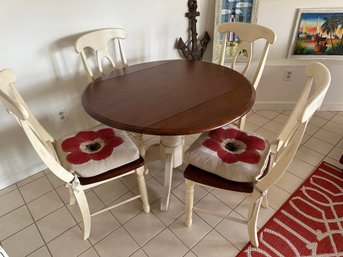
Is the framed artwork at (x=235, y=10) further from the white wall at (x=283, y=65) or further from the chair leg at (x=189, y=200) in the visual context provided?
the chair leg at (x=189, y=200)

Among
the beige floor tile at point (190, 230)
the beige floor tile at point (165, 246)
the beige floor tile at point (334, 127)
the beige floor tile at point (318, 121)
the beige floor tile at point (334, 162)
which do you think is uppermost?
the beige floor tile at point (318, 121)

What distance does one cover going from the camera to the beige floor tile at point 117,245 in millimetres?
1411

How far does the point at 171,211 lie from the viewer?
1636 millimetres

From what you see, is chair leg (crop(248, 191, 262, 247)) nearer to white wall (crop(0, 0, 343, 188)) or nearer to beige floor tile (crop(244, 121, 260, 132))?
beige floor tile (crop(244, 121, 260, 132))

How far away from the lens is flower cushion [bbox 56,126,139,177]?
1.29 m

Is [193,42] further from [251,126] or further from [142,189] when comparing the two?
[142,189]

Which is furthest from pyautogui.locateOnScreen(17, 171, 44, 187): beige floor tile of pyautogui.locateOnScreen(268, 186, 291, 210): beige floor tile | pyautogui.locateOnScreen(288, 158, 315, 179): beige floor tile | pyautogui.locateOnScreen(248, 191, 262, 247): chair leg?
pyautogui.locateOnScreen(288, 158, 315, 179): beige floor tile

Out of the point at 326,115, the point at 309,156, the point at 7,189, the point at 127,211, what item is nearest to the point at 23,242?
the point at 7,189

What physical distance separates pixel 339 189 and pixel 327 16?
60.3 inches

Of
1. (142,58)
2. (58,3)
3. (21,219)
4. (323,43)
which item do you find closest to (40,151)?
(21,219)

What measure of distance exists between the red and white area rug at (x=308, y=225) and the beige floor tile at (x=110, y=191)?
2.89 feet

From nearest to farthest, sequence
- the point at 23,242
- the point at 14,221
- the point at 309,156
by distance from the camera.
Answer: the point at 23,242, the point at 14,221, the point at 309,156

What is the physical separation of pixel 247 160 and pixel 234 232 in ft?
1.70

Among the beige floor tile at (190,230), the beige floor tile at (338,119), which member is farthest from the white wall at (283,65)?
the beige floor tile at (190,230)
